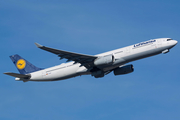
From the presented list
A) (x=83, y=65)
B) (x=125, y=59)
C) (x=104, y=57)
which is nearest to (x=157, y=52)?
(x=125, y=59)

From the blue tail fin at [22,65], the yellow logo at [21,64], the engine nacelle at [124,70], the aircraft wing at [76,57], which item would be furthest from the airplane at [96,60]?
the yellow logo at [21,64]

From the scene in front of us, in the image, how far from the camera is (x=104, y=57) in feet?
138

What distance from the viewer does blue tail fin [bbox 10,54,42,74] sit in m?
49.2

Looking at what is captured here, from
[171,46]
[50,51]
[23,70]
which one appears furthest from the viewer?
[23,70]

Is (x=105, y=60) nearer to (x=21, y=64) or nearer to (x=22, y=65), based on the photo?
(x=22, y=65)

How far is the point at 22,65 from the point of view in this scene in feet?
165

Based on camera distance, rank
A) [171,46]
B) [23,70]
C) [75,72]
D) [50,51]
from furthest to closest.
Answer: [23,70]
[75,72]
[171,46]
[50,51]

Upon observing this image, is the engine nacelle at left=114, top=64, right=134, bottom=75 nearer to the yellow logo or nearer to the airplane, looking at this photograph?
the airplane

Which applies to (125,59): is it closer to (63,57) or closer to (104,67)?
(104,67)

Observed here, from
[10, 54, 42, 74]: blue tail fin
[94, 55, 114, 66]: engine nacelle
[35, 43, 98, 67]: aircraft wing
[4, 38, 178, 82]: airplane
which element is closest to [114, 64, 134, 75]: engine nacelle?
[4, 38, 178, 82]: airplane

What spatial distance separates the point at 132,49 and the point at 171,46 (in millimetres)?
5732

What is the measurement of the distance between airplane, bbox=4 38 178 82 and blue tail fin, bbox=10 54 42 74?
4.69 ft

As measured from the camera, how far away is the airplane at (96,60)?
42.0 meters

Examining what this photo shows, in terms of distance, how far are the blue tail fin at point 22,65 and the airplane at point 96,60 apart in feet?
4.69
